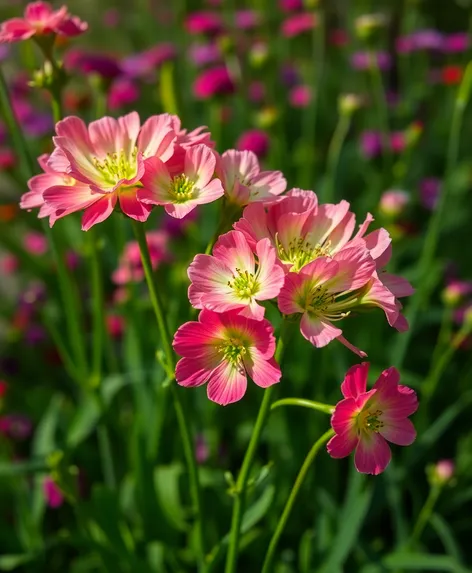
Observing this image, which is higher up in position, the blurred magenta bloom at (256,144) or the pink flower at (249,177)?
the pink flower at (249,177)

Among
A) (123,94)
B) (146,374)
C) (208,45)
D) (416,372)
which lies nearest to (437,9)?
(208,45)

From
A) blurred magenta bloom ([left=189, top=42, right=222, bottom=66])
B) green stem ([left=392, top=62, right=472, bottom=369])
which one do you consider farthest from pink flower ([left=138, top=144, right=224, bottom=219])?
blurred magenta bloom ([left=189, top=42, right=222, bottom=66])

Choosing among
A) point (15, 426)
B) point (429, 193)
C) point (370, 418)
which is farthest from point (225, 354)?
point (429, 193)

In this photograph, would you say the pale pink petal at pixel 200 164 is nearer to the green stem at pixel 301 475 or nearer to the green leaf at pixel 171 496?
the green stem at pixel 301 475

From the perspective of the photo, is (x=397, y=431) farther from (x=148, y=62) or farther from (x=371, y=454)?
(x=148, y=62)

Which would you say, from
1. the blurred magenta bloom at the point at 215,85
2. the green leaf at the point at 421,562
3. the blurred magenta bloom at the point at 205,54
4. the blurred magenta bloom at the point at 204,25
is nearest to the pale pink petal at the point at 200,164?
the green leaf at the point at 421,562

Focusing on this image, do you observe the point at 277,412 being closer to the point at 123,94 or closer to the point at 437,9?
the point at 123,94

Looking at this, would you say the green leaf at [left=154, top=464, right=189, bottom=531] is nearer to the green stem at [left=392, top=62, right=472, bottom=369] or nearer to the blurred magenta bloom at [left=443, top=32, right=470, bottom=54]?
the green stem at [left=392, top=62, right=472, bottom=369]
